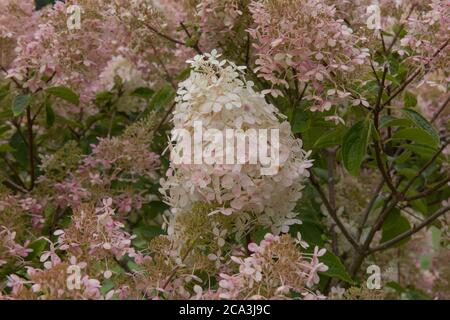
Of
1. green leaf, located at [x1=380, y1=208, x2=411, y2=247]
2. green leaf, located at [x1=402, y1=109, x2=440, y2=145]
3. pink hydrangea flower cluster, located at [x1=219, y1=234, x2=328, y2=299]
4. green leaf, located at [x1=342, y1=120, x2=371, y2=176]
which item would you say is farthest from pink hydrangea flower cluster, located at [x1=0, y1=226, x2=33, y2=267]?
green leaf, located at [x1=380, y1=208, x2=411, y2=247]

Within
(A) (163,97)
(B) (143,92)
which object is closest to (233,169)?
(A) (163,97)

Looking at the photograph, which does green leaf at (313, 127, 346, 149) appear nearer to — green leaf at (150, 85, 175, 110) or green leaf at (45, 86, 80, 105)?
green leaf at (150, 85, 175, 110)

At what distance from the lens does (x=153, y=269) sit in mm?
1219

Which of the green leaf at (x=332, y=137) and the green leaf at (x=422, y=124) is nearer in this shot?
the green leaf at (x=422, y=124)

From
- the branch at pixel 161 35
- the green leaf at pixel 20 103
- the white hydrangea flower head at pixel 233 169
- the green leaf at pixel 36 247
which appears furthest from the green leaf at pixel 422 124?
the green leaf at pixel 20 103

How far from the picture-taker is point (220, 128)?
48.8 inches

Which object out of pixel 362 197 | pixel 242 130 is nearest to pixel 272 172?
pixel 242 130

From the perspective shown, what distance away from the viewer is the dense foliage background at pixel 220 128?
3.97ft

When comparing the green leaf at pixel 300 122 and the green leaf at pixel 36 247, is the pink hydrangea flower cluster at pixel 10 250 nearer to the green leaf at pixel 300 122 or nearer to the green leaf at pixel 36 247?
the green leaf at pixel 36 247

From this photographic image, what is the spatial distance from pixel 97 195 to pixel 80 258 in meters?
0.63

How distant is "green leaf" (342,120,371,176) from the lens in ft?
4.98

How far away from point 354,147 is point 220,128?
41cm

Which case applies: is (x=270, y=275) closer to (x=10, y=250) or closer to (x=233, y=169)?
(x=233, y=169)

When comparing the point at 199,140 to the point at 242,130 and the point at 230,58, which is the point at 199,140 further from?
the point at 230,58
